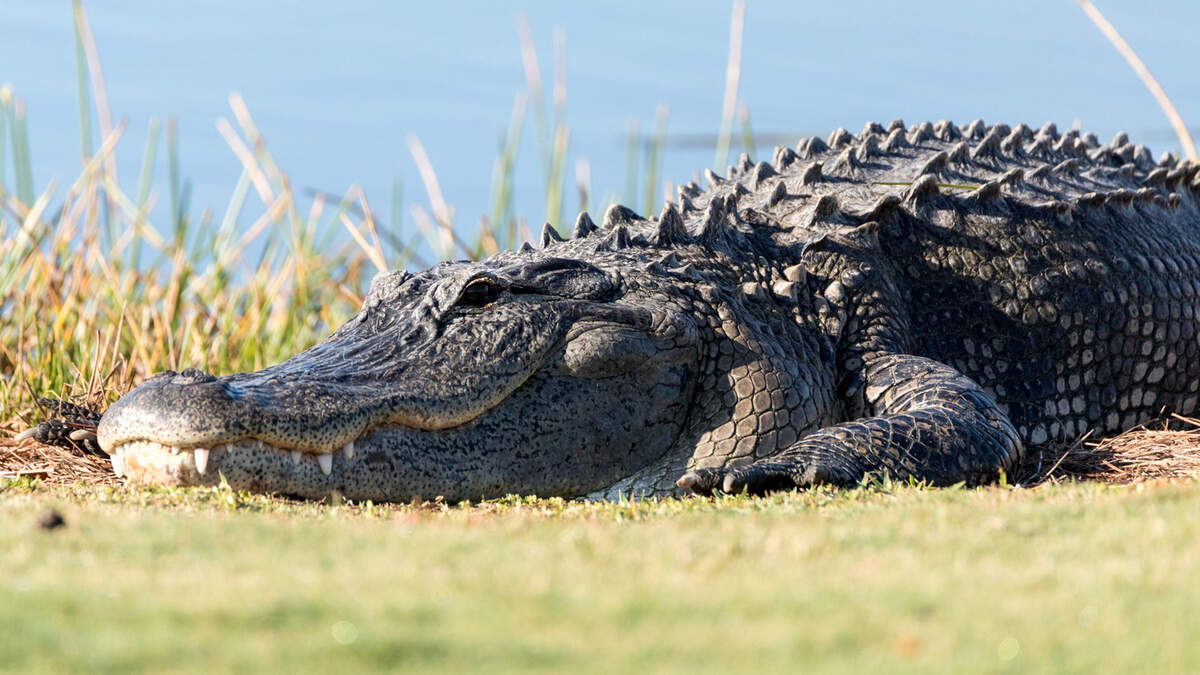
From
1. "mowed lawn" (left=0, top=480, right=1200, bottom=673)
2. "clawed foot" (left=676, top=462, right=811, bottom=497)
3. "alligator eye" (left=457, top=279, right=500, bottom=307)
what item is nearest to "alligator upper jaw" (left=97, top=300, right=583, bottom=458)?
"alligator eye" (left=457, top=279, right=500, bottom=307)

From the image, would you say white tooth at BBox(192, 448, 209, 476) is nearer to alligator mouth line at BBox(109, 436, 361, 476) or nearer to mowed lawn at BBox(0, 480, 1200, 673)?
alligator mouth line at BBox(109, 436, 361, 476)

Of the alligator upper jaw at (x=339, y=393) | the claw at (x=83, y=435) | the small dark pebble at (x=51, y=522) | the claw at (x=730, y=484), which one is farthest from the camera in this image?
the claw at (x=83, y=435)

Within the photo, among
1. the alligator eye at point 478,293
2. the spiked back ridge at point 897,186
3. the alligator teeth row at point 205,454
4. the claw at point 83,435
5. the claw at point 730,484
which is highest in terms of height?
the spiked back ridge at point 897,186

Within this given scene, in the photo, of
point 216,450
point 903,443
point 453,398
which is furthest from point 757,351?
point 216,450

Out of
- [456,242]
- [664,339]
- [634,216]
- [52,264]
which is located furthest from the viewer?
[456,242]

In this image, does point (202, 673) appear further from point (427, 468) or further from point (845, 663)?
point (427, 468)

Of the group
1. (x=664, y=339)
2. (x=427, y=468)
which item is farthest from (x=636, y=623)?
(x=664, y=339)

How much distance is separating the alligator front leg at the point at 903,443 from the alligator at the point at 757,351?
10 mm

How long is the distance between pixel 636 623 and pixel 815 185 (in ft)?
14.4

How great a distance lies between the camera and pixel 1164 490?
346 cm

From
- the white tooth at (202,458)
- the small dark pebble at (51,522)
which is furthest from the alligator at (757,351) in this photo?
the small dark pebble at (51,522)

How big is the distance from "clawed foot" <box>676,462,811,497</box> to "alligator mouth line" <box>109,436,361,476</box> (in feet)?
3.68

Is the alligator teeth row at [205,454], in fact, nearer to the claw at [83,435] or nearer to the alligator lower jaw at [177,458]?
the alligator lower jaw at [177,458]

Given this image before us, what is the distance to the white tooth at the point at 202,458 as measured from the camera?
12.8 feet
